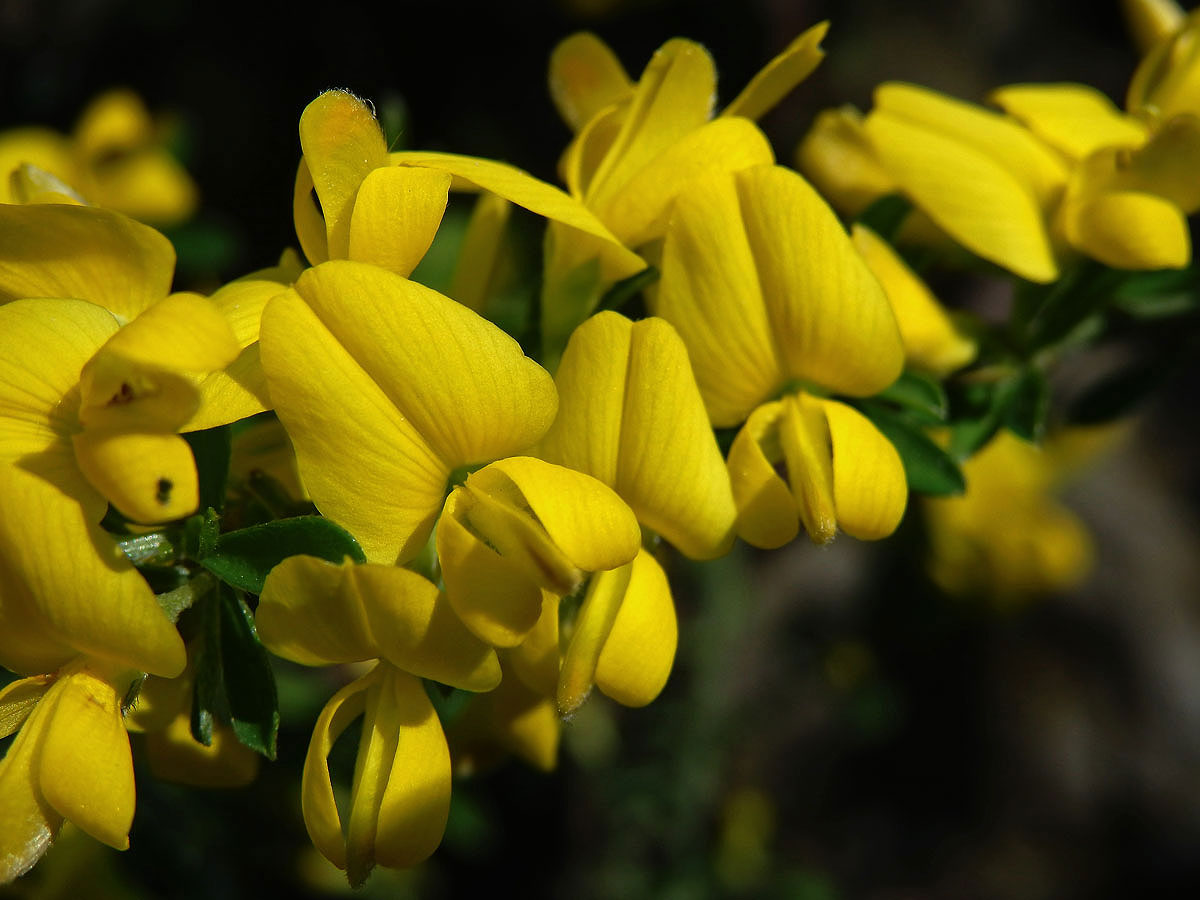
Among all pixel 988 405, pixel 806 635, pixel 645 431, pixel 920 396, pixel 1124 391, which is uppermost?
pixel 645 431

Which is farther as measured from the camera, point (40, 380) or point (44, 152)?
point (44, 152)

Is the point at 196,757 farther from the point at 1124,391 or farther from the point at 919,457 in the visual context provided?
the point at 1124,391

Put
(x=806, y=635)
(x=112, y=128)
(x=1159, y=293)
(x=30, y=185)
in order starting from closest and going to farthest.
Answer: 1. (x=30, y=185)
2. (x=1159, y=293)
3. (x=112, y=128)
4. (x=806, y=635)

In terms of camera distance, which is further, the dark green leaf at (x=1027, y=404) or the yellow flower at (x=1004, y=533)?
the yellow flower at (x=1004, y=533)

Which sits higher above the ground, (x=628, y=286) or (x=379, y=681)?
(x=628, y=286)

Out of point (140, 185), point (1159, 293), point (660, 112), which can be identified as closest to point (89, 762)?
point (660, 112)

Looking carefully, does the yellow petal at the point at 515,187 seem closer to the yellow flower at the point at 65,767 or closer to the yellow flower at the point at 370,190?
the yellow flower at the point at 370,190

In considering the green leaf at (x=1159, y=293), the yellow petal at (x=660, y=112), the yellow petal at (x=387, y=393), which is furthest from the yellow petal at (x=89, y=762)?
the green leaf at (x=1159, y=293)
